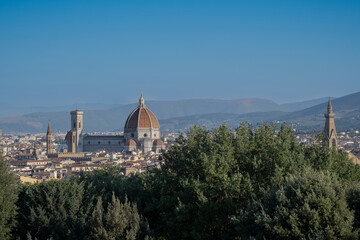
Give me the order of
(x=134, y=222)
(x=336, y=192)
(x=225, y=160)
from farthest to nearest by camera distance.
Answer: (x=225, y=160), (x=134, y=222), (x=336, y=192)

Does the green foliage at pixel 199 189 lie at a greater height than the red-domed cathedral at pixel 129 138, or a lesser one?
greater

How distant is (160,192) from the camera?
64.5 ft

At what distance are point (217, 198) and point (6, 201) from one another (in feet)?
22.7

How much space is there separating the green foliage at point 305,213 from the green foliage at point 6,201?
27.0 feet

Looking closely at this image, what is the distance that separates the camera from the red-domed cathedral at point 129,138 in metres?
104

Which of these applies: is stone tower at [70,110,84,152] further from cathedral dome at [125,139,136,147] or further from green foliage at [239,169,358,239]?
green foliage at [239,169,358,239]

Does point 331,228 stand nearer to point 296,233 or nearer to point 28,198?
point 296,233

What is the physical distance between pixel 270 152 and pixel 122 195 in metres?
5.88

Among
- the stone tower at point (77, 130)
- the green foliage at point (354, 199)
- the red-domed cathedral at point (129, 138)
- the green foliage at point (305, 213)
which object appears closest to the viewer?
the green foliage at point (305, 213)

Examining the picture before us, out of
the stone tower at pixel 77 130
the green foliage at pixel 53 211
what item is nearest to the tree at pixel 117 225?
the green foliage at pixel 53 211

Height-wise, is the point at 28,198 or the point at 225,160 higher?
the point at 225,160

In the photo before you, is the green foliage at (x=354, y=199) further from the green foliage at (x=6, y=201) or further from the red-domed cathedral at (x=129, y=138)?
the red-domed cathedral at (x=129, y=138)

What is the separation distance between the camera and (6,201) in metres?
20.1

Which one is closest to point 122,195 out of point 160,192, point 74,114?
point 160,192
